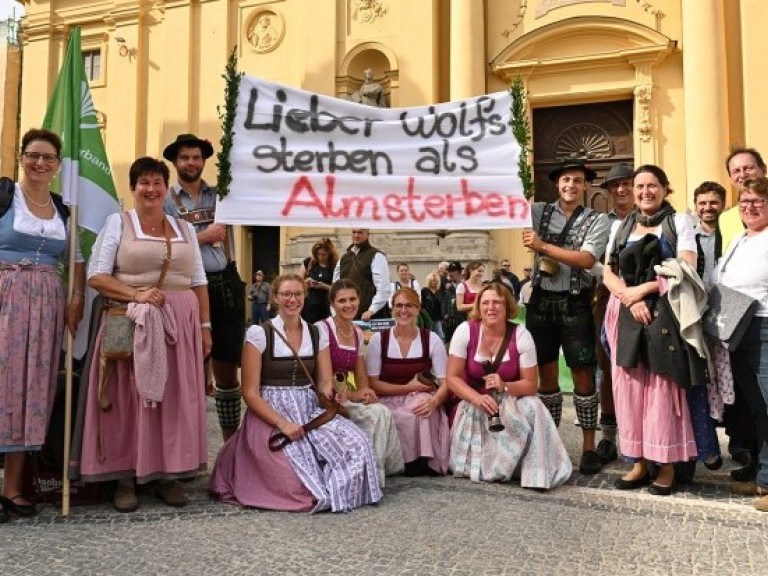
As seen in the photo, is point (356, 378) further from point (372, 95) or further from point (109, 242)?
point (372, 95)

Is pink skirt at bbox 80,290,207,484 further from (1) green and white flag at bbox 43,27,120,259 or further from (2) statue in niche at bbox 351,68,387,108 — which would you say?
(2) statue in niche at bbox 351,68,387,108

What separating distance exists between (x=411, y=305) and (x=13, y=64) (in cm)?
2715

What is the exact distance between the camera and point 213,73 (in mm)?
18906

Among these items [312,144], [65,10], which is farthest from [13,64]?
[312,144]

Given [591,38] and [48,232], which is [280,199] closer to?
[48,232]

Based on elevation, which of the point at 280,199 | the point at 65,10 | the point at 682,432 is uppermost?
the point at 65,10

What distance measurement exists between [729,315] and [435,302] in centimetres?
702

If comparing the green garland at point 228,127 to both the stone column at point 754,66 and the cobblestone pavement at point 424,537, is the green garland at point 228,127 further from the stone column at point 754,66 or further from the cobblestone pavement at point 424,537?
the stone column at point 754,66

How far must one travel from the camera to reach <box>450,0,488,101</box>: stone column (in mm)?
14938

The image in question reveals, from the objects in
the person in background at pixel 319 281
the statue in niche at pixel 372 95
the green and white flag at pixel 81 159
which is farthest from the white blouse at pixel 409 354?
the statue in niche at pixel 372 95

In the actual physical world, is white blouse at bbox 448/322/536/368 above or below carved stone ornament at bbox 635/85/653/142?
below

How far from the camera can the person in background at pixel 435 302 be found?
11.0 meters

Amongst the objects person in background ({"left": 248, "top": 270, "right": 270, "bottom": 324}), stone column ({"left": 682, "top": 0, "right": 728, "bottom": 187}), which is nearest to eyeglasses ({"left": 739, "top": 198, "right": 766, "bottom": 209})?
stone column ({"left": 682, "top": 0, "right": 728, "bottom": 187})

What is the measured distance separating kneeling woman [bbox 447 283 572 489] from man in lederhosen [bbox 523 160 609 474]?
0.33 metres
